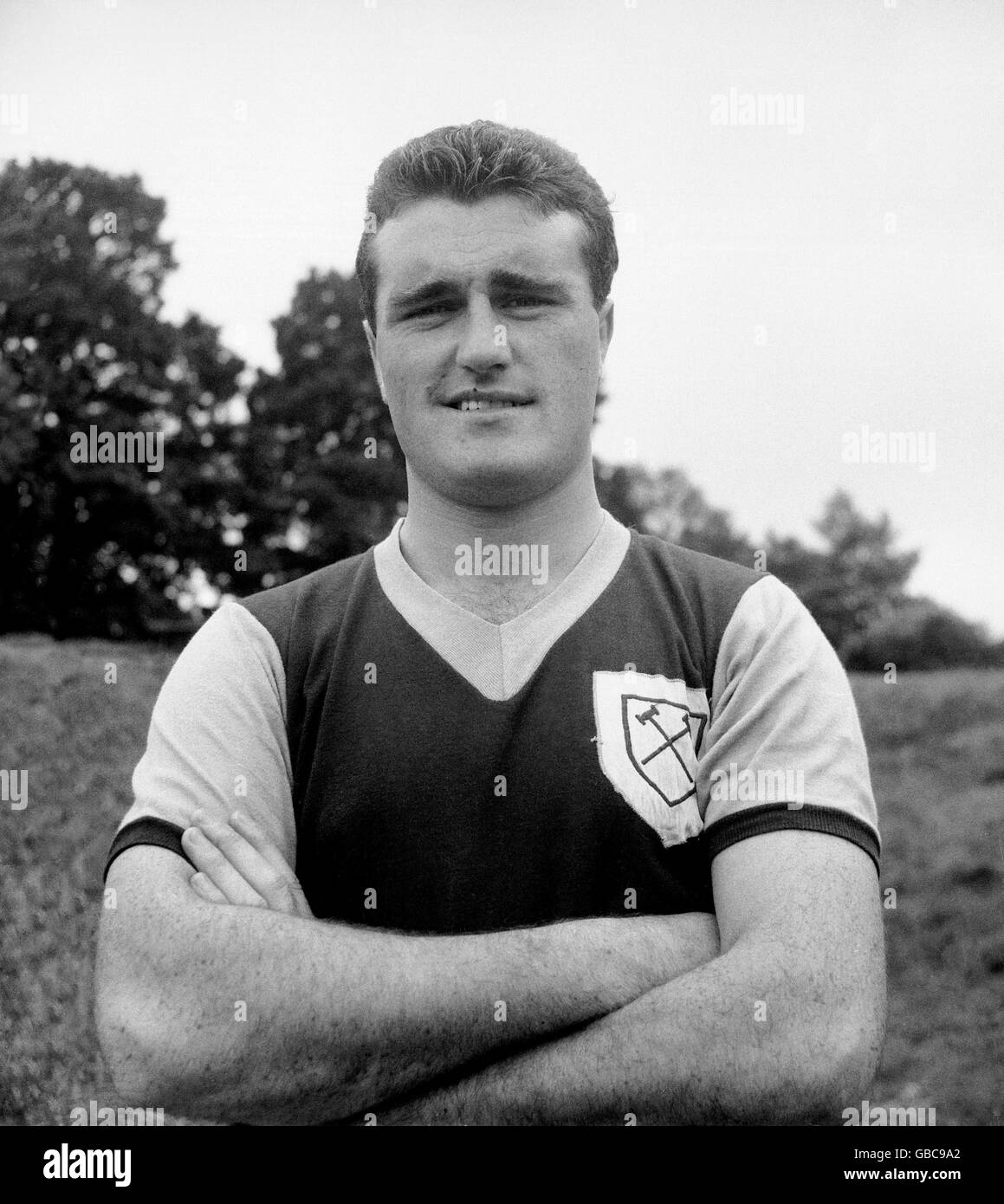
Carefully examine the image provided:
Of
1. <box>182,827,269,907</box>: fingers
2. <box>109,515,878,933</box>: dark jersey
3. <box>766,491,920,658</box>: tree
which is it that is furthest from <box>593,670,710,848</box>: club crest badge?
<box>766,491,920,658</box>: tree

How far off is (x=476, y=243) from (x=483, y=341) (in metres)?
0.19

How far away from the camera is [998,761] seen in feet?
20.7

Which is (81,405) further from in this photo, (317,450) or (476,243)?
(476,243)

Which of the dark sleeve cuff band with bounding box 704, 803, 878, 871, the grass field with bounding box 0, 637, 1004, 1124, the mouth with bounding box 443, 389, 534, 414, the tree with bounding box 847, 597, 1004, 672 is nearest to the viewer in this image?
the dark sleeve cuff band with bounding box 704, 803, 878, 871

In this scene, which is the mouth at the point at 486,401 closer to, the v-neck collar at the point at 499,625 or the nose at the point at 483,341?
the nose at the point at 483,341

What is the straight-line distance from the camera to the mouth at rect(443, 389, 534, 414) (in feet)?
6.42

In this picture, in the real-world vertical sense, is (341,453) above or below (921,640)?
above

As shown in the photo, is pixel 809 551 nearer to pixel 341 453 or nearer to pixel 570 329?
pixel 341 453

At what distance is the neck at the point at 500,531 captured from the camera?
2.08 metres

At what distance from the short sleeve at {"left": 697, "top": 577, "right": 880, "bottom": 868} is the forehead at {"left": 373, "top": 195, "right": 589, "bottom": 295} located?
0.70 m

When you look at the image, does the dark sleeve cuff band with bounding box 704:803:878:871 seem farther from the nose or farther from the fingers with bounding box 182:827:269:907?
the nose
